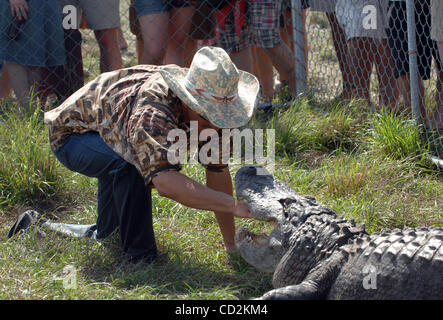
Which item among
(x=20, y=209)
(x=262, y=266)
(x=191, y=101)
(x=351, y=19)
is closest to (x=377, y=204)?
(x=262, y=266)

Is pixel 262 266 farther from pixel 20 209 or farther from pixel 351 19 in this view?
pixel 351 19

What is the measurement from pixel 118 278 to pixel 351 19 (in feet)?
9.13

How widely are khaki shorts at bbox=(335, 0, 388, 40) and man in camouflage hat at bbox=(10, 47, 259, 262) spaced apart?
1.78 metres

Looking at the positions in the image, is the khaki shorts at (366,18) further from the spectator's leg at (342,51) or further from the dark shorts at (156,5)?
the dark shorts at (156,5)

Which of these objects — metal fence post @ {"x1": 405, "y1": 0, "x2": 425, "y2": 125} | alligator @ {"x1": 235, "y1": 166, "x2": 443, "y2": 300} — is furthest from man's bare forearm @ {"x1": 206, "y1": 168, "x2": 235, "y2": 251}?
metal fence post @ {"x1": 405, "y1": 0, "x2": 425, "y2": 125}

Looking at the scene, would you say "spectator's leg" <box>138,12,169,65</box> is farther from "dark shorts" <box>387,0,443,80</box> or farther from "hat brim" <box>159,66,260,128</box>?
"hat brim" <box>159,66,260,128</box>

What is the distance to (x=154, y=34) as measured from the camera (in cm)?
455

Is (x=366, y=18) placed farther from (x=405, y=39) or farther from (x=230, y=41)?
(x=230, y=41)

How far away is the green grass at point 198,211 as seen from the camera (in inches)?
100

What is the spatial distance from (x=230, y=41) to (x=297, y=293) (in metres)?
3.08

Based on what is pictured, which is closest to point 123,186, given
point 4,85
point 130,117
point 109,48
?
point 130,117

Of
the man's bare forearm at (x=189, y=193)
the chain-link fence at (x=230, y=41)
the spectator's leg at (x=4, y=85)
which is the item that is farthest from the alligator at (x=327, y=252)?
the spectator's leg at (x=4, y=85)

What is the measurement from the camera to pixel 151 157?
233 centimetres

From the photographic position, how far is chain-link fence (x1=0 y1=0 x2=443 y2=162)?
13.9 feet
